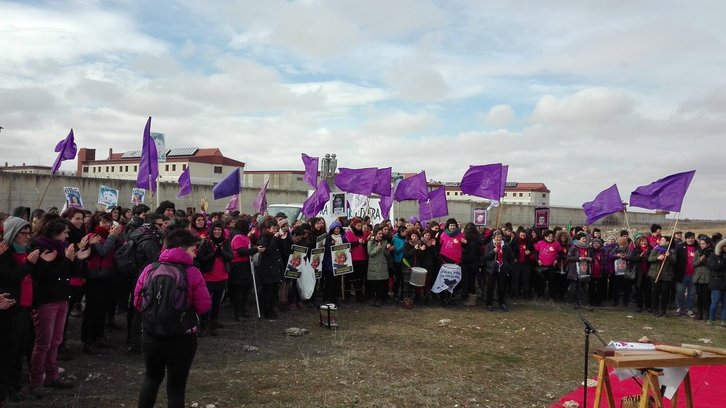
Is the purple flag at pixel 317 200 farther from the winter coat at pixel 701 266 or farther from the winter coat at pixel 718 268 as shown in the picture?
the winter coat at pixel 718 268

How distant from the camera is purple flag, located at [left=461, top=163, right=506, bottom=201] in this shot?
15969mm

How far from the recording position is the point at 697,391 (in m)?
7.50

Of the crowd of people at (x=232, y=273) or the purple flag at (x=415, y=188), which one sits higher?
the purple flag at (x=415, y=188)

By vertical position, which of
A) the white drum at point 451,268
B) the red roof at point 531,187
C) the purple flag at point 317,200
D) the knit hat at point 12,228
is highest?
the red roof at point 531,187

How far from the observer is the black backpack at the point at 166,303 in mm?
4852

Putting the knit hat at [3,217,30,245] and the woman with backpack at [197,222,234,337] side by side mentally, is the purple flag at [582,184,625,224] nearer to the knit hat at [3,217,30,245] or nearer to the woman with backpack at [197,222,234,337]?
the woman with backpack at [197,222,234,337]

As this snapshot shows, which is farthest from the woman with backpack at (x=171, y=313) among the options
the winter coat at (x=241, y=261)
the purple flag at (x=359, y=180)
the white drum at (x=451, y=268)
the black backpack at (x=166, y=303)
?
the purple flag at (x=359, y=180)

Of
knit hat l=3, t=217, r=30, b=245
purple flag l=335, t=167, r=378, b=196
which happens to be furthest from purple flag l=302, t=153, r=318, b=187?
knit hat l=3, t=217, r=30, b=245

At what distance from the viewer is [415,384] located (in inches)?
293

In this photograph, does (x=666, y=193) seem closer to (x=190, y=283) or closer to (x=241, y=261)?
(x=241, y=261)

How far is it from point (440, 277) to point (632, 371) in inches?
333

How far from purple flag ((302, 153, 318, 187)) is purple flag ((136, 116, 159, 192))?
15.3 feet

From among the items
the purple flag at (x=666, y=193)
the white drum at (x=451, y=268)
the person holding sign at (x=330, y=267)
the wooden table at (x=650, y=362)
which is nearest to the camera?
the wooden table at (x=650, y=362)

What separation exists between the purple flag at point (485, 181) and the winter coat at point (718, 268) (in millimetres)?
5268
